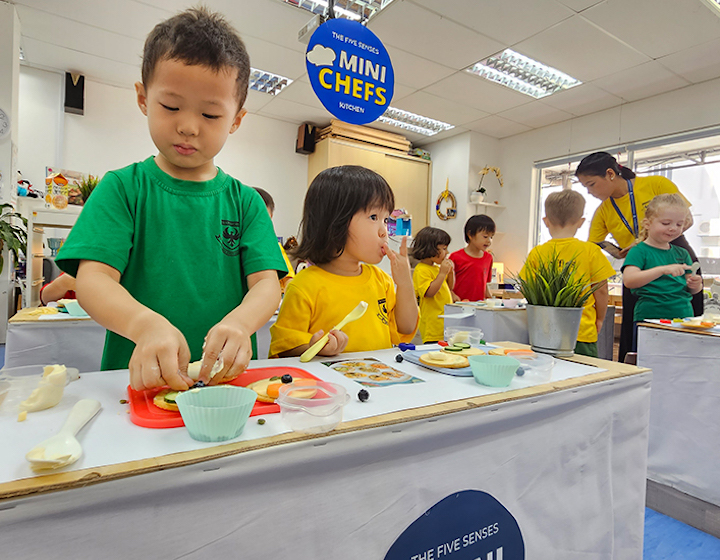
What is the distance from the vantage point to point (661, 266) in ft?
6.72

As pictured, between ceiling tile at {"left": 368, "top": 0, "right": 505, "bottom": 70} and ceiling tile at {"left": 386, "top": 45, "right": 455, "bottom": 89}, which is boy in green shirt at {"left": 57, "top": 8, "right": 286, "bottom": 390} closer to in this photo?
ceiling tile at {"left": 368, "top": 0, "right": 505, "bottom": 70}

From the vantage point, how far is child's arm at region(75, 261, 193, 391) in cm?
51

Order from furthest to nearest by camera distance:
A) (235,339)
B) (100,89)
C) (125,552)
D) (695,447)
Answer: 1. (100,89)
2. (695,447)
3. (235,339)
4. (125,552)

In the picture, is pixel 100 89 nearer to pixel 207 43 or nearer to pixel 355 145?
pixel 355 145

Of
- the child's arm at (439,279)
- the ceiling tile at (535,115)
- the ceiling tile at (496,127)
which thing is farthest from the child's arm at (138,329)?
the ceiling tile at (496,127)

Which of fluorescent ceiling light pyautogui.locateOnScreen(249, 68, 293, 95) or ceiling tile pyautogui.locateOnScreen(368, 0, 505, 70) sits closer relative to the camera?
ceiling tile pyautogui.locateOnScreen(368, 0, 505, 70)

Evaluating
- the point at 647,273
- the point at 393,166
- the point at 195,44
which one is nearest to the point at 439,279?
the point at 647,273

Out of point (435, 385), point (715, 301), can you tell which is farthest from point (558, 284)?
point (715, 301)

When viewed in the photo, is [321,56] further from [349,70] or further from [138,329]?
[138,329]

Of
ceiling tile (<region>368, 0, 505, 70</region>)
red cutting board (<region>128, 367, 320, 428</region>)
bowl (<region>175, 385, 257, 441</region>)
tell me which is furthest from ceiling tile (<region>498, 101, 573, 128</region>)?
bowl (<region>175, 385, 257, 441</region>)

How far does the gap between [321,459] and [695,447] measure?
1.73 meters

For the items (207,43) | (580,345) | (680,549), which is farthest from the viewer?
(580,345)

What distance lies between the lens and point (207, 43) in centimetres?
68

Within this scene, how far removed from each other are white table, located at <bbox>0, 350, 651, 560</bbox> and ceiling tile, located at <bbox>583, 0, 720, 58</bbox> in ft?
10.5
